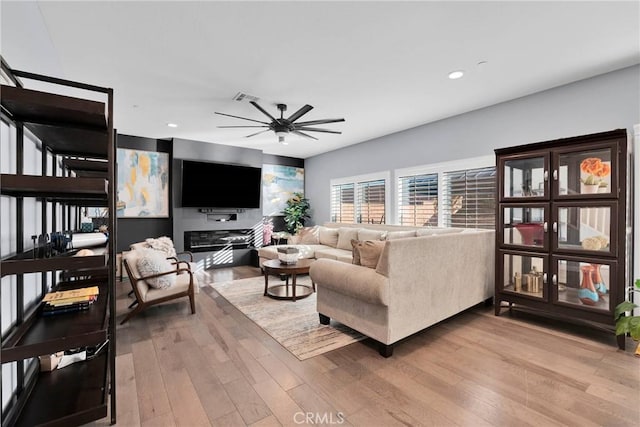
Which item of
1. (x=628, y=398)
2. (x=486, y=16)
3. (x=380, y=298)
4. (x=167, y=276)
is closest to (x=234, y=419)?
(x=380, y=298)

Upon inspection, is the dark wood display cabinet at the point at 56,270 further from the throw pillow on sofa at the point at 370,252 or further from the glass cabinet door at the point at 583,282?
the glass cabinet door at the point at 583,282

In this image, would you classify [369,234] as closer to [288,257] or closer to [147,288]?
[288,257]

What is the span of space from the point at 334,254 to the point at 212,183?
9.74 feet

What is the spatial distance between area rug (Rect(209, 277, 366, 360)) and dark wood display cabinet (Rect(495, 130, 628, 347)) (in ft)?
6.61

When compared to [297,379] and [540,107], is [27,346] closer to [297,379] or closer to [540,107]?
[297,379]

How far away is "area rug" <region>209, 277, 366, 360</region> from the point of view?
263 cm

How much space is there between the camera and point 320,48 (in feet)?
8.64

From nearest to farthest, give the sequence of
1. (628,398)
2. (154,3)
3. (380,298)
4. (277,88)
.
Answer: (628,398) → (154,3) → (380,298) → (277,88)

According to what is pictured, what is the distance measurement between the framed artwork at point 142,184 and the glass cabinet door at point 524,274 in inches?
231

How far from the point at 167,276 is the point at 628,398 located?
4.01 metres

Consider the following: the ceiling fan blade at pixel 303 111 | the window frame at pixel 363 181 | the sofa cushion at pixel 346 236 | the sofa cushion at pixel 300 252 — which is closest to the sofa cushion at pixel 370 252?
the ceiling fan blade at pixel 303 111

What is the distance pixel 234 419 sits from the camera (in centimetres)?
172

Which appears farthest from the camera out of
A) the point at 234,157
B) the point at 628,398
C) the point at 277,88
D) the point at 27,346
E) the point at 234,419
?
the point at 234,157

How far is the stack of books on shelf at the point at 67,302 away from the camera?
63.9 inches
